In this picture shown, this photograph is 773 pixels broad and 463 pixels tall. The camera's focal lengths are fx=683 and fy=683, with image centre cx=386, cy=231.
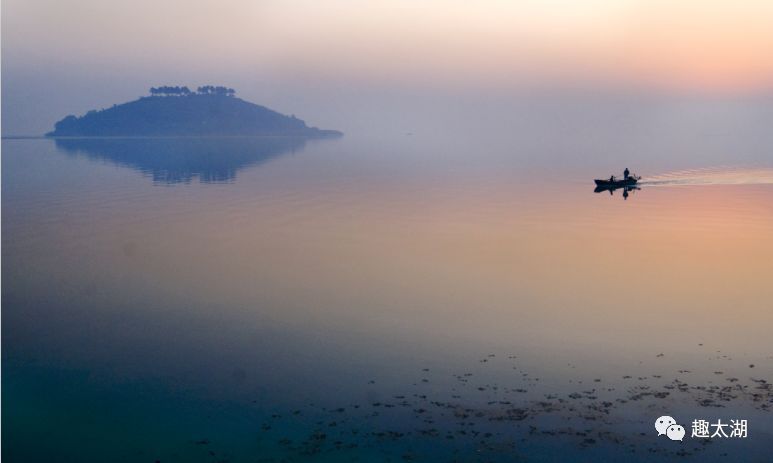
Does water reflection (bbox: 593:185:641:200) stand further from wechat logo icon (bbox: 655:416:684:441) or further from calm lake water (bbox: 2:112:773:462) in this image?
wechat logo icon (bbox: 655:416:684:441)

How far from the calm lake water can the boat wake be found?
30798 mm

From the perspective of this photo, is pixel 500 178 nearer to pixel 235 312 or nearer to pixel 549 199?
pixel 549 199

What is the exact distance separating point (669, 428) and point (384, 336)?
11496 mm

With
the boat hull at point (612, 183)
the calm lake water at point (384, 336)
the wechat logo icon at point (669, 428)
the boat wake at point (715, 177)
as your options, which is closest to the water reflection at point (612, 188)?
the boat hull at point (612, 183)

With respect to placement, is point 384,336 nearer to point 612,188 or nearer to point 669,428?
point 669,428

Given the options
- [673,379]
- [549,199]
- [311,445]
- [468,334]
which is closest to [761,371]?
[673,379]

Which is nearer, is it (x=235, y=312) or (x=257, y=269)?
(x=235, y=312)

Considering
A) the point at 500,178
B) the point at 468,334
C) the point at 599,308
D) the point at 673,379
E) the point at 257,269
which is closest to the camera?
the point at 673,379

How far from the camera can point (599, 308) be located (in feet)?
99.2

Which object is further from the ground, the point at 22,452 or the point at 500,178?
the point at 500,178

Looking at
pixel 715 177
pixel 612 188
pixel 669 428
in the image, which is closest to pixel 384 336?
pixel 669 428

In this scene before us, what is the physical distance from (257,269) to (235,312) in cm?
858

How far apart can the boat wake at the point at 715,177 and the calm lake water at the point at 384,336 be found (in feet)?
101

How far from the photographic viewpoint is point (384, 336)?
89.0ft
